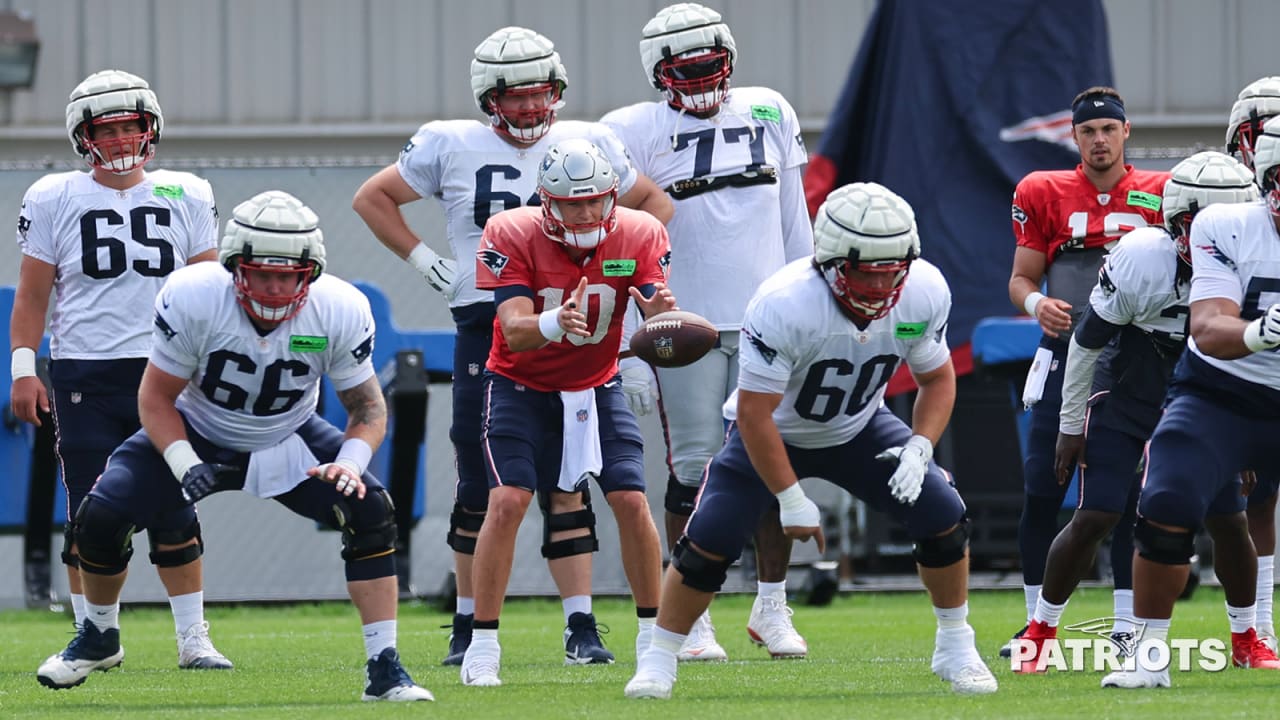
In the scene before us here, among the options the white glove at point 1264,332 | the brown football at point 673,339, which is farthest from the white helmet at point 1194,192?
the brown football at point 673,339

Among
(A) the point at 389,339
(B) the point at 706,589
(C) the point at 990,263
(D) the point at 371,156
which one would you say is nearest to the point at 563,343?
(B) the point at 706,589

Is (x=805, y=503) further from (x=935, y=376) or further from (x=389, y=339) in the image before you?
(x=389, y=339)

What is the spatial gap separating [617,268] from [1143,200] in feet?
6.50

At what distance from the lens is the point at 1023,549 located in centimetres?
679

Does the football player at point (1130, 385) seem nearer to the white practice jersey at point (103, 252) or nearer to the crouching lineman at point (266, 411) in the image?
the crouching lineman at point (266, 411)

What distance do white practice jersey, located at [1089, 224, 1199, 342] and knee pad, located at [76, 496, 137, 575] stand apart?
2.93 meters

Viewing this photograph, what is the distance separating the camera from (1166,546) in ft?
17.5

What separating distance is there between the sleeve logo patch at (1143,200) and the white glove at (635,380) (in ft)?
5.71

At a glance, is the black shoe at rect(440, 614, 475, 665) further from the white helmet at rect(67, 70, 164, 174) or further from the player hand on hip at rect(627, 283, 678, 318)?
the white helmet at rect(67, 70, 164, 174)

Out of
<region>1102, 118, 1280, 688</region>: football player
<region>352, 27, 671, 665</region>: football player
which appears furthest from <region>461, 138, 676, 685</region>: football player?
<region>1102, 118, 1280, 688</region>: football player

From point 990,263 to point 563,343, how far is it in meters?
4.78

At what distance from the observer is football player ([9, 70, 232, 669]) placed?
21.7ft

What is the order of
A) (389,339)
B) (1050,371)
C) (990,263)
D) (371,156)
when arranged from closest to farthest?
(1050,371), (389,339), (990,263), (371,156)
